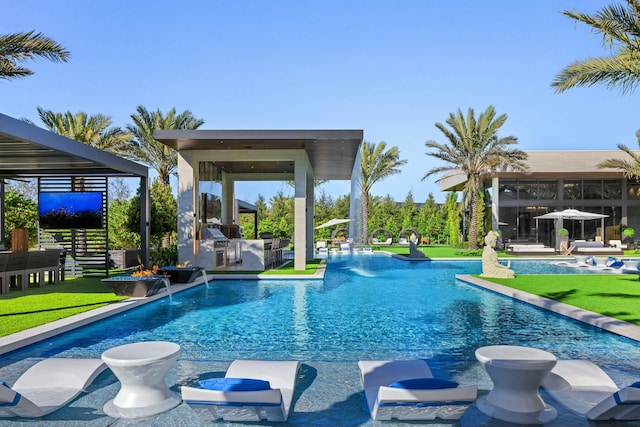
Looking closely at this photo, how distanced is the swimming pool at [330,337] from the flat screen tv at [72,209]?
5462 mm

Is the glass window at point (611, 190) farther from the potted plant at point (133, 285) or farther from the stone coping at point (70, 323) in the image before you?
the potted plant at point (133, 285)

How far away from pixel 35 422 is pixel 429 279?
13.1m

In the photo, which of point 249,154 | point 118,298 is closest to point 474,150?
point 249,154

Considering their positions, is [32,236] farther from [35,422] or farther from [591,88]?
[591,88]

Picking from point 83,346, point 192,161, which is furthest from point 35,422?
point 192,161

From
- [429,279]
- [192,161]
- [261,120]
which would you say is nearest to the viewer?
[429,279]

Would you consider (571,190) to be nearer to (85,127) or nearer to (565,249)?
(565,249)

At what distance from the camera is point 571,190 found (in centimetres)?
3212

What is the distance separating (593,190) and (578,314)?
27478 mm

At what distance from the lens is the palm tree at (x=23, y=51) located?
11.6 metres

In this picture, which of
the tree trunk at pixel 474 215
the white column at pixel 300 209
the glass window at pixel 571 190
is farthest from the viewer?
the glass window at pixel 571 190

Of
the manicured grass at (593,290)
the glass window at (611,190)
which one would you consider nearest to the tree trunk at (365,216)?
the glass window at (611,190)

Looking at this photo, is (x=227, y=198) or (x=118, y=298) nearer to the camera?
(x=118, y=298)

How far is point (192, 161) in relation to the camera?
17125 millimetres
